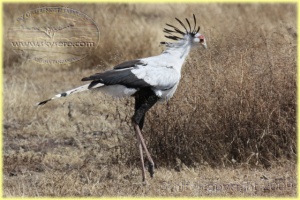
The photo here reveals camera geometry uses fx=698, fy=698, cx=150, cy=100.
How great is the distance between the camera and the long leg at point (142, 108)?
5953mm

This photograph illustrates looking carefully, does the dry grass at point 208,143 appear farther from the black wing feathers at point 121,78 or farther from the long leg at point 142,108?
the black wing feathers at point 121,78

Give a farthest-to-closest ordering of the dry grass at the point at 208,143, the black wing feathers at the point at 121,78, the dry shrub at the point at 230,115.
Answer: the dry shrub at the point at 230,115 < the dry grass at the point at 208,143 < the black wing feathers at the point at 121,78

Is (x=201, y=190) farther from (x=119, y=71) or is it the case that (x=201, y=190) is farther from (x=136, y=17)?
(x=136, y=17)

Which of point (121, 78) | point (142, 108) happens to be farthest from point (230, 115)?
point (121, 78)

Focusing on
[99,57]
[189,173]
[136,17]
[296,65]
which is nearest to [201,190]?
[189,173]

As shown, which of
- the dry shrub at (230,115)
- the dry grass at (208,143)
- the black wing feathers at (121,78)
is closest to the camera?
the black wing feathers at (121,78)

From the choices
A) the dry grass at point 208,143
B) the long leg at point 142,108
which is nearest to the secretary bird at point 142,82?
the long leg at point 142,108

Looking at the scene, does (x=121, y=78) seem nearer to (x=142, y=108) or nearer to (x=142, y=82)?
(x=142, y=82)

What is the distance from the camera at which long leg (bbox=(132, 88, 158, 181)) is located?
5.95 meters

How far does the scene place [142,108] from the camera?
237 inches

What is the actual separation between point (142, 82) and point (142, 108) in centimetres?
30

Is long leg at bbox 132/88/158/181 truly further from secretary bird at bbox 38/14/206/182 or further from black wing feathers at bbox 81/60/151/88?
black wing feathers at bbox 81/60/151/88

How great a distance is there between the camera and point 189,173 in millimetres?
6273

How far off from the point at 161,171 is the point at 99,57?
15.0 feet
